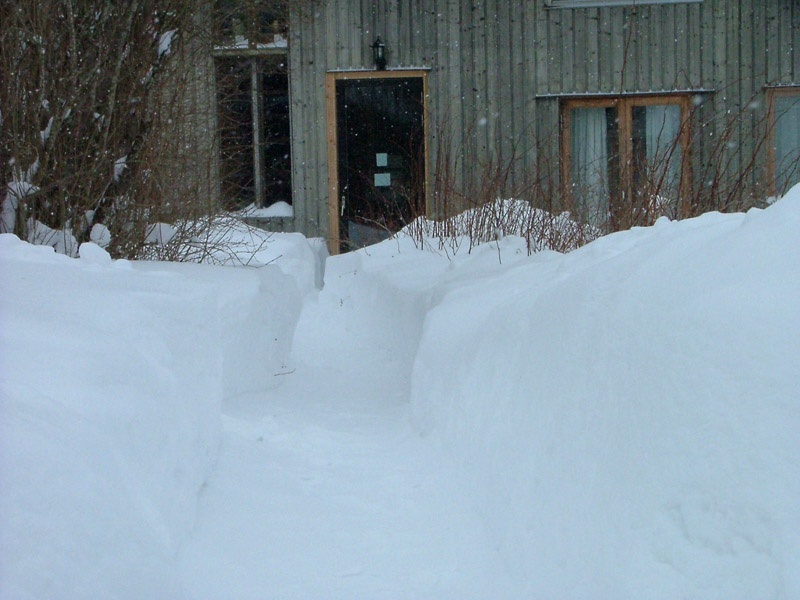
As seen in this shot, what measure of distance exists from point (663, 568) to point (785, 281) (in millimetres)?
721

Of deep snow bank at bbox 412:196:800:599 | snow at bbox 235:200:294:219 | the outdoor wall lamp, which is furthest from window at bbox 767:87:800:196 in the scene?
deep snow bank at bbox 412:196:800:599

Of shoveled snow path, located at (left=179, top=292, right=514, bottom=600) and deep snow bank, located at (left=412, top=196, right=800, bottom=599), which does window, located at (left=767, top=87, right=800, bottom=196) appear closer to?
shoveled snow path, located at (left=179, top=292, right=514, bottom=600)

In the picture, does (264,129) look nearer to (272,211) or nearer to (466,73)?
(272,211)

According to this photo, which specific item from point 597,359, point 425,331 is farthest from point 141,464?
point 425,331

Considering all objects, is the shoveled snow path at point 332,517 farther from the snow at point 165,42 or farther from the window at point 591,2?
the window at point 591,2

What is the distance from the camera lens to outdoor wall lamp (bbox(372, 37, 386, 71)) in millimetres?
10430

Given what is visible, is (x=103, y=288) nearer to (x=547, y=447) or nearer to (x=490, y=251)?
(x=547, y=447)


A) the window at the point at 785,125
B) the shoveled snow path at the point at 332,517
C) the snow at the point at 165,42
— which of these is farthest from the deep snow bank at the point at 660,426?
the window at the point at 785,125

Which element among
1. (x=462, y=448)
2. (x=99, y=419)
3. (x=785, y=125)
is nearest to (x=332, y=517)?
(x=462, y=448)

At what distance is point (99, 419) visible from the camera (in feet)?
6.89

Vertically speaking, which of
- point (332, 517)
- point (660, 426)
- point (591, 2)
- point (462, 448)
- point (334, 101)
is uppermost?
point (591, 2)

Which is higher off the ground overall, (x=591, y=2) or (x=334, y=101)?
(x=591, y=2)

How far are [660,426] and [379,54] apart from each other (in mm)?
8878

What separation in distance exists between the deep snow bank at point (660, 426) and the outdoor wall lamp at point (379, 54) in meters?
7.54
